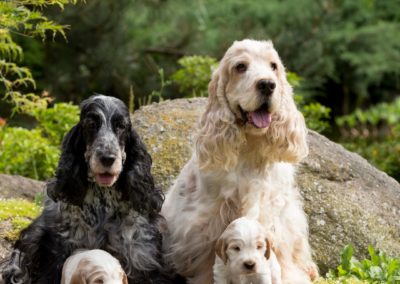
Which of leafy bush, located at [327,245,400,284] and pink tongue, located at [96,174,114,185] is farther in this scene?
leafy bush, located at [327,245,400,284]

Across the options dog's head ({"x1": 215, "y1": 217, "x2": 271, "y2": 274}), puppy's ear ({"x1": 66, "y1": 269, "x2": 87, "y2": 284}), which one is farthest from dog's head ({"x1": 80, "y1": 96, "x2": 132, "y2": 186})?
dog's head ({"x1": 215, "y1": 217, "x2": 271, "y2": 274})

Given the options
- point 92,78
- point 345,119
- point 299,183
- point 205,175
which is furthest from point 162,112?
point 345,119

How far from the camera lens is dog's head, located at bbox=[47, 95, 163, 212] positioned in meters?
5.55

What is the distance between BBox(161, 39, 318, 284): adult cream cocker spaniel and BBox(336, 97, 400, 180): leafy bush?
20.5ft

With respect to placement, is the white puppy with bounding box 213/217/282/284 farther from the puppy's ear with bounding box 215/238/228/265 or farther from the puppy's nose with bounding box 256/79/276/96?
the puppy's nose with bounding box 256/79/276/96

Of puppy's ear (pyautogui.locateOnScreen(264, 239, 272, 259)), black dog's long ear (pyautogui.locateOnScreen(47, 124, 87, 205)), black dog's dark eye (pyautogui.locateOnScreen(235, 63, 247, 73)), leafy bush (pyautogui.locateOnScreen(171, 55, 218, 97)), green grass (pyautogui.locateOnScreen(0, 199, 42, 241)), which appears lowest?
green grass (pyautogui.locateOnScreen(0, 199, 42, 241))

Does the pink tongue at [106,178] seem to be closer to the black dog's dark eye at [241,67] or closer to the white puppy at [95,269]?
the white puppy at [95,269]

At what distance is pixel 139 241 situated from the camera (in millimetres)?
6039

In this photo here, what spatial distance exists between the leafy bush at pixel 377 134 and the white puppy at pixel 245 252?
6.87 m

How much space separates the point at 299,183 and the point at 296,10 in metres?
10.1

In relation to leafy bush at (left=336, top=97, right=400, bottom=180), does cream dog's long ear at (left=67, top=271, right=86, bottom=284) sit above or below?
above

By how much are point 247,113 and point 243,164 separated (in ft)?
1.31

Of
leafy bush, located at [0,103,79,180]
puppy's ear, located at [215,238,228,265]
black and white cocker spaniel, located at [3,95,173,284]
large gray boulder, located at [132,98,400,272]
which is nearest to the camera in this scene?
black and white cocker spaniel, located at [3,95,173,284]

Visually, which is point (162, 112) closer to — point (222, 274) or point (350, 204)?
point (350, 204)
